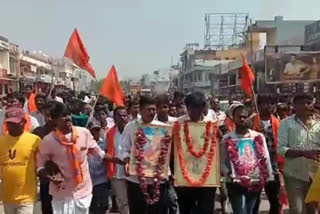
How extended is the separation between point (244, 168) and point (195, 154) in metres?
0.53

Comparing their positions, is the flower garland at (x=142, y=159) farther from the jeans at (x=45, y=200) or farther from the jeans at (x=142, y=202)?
the jeans at (x=45, y=200)

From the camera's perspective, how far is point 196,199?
662 centimetres

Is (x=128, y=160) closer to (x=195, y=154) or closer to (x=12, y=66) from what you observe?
(x=195, y=154)

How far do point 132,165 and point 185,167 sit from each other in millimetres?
530

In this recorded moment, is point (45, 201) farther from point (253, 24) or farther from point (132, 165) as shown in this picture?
point (253, 24)

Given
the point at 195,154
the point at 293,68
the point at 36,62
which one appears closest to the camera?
the point at 195,154

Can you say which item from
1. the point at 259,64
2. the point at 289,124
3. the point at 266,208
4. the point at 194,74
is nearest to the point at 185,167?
the point at 289,124

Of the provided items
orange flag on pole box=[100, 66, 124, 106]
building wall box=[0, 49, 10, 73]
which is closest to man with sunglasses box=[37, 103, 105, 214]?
orange flag on pole box=[100, 66, 124, 106]

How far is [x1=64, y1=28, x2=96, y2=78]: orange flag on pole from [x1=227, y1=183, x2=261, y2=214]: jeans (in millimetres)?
4284

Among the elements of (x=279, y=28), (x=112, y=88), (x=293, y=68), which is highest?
(x=279, y=28)

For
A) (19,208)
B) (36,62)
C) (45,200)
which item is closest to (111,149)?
(45,200)

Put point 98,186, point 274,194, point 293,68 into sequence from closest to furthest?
point 98,186
point 274,194
point 293,68

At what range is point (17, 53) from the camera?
75.1m

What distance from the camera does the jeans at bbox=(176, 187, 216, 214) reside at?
651 centimetres
